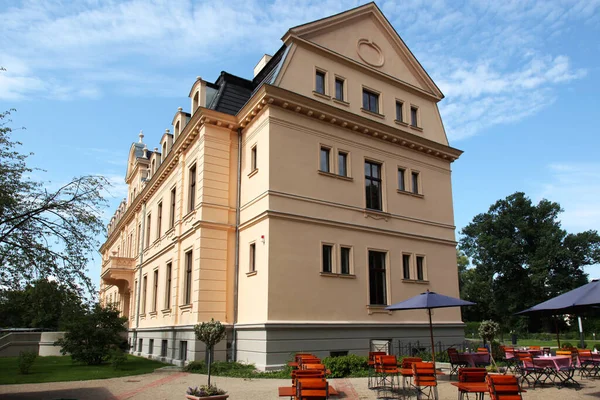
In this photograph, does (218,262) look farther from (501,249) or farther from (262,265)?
(501,249)

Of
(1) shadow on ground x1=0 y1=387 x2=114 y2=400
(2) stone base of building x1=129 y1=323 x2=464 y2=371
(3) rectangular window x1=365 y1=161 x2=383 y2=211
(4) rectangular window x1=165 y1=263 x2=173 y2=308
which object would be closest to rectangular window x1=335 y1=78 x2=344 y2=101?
(3) rectangular window x1=365 y1=161 x2=383 y2=211

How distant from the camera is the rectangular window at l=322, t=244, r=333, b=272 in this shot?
64.5 feet

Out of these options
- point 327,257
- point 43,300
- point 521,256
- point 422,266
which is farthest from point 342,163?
point 521,256

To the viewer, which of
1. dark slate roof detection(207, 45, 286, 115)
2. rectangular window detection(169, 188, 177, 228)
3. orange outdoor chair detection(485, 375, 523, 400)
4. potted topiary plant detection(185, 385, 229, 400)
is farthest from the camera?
rectangular window detection(169, 188, 177, 228)

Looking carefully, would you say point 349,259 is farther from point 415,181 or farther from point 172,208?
point 172,208

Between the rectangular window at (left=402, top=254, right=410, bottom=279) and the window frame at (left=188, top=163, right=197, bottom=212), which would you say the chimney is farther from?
the rectangular window at (left=402, top=254, right=410, bottom=279)

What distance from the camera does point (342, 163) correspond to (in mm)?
21562

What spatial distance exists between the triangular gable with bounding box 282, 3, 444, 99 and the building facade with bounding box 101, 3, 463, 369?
7 cm

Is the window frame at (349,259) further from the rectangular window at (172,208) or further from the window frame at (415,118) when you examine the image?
the rectangular window at (172,208)

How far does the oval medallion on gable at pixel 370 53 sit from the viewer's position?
23625 millimetres

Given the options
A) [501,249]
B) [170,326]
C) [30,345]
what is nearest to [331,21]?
[170,326]

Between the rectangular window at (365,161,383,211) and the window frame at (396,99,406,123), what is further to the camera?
the window frame at (396,99,406,123)

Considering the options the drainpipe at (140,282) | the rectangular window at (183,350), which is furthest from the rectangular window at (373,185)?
the drainpipe at (140,282)

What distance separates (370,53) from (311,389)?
18648 millimetres
